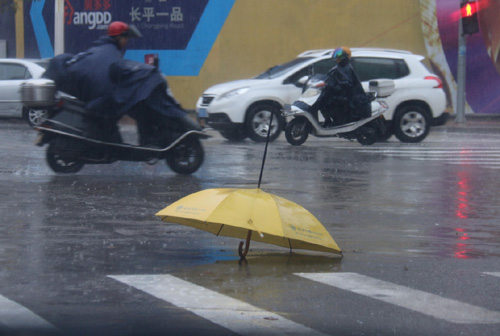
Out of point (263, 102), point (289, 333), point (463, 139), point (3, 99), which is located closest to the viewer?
point (289, 333)

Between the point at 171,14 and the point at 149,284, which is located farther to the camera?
the point at 171,14

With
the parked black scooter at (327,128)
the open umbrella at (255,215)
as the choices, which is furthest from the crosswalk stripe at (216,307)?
the parked black scooter at (327,128)

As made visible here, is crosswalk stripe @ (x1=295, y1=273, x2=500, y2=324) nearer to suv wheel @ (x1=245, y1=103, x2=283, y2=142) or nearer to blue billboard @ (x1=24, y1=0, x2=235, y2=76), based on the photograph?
suv wheel @ (x1=245, y1=103, x2=283, y2=142)

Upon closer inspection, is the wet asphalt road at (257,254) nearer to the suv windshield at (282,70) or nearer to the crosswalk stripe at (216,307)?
the crosswalk stripe at (216,307)

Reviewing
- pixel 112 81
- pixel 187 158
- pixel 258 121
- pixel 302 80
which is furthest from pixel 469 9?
pixel 112 81

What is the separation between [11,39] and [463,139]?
18.9m

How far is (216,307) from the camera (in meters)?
5.78

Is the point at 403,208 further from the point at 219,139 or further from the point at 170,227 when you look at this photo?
the point at 219,139

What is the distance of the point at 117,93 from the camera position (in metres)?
12.8

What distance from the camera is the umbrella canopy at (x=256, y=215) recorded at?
6.95m

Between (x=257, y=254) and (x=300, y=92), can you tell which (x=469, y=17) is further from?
(x=257, y=254)

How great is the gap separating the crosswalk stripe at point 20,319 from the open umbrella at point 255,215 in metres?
1.59

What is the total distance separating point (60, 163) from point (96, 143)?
0.65 metres

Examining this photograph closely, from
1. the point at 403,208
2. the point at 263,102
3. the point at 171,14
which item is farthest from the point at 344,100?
the point at 171,14
